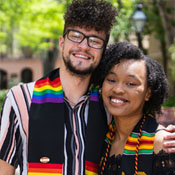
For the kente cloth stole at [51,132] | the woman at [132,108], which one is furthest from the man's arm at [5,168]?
the woman at [132,108]

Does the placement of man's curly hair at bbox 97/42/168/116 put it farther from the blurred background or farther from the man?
the blurred background

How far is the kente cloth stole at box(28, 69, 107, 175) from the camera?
2.36m

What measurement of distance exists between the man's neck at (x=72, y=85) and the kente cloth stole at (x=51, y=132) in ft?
0.23

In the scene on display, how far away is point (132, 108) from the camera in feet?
8.17

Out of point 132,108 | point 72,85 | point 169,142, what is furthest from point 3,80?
point 169,142

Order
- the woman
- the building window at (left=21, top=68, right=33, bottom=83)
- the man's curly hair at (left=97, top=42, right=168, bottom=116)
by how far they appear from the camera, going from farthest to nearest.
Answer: the building window at (left=21, top=68, right=33, bottom=83)
the man's curly hair at (left=97, top=42, right=168, bottom=116)
the woman

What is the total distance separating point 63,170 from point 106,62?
95 centimetres

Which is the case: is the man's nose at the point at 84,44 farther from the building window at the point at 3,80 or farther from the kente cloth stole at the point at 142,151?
the building window at the point at 3,80

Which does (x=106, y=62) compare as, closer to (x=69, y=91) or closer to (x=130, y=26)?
(x=69, y=91)

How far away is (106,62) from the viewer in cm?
262

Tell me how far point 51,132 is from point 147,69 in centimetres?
93

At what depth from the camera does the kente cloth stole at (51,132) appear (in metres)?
2.36

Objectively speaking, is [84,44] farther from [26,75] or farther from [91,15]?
[26,75]

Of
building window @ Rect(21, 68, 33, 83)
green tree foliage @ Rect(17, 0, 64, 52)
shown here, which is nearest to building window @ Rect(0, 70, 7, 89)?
building window @ Rect(21, 68, 33, 83)
